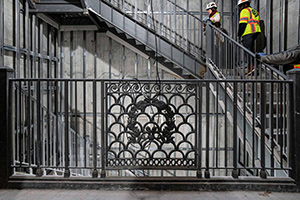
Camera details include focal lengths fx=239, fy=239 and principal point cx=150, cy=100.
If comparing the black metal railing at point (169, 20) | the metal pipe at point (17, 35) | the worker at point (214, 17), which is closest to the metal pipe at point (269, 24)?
the worker at point (214, 17)

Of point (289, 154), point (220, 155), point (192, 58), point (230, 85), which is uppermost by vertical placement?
point (192, 58)

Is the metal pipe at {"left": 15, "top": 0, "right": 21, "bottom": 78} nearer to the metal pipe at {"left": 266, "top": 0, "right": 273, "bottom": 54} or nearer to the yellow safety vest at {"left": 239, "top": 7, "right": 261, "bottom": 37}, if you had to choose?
the yellow safety vest at {"left": 239, "top": 7, "right": 261, "bottom": 37}

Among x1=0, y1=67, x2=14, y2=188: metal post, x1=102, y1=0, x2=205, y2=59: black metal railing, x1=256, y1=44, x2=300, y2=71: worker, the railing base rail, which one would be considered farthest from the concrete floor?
x1=102, y1=0, x2=205, y2=59: black metal railing

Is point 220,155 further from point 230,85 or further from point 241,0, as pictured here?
point 241,0

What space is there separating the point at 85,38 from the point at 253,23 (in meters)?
4.69

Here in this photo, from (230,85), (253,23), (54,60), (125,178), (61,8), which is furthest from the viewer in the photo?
(54,60)

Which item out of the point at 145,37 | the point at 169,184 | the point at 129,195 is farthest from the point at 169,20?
the point at 129,195

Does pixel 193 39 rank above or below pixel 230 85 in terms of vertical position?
above

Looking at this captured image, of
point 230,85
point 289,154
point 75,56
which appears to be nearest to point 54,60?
point 75,56

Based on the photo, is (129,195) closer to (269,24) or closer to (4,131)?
(4,131)

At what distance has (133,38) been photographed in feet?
19.2

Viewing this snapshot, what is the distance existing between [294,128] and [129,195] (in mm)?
1777

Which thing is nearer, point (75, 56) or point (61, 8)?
point (61, 8)

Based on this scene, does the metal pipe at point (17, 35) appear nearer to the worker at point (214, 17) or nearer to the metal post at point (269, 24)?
the worker at point (214, 17)
